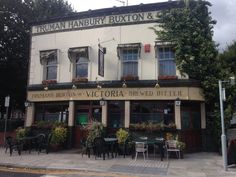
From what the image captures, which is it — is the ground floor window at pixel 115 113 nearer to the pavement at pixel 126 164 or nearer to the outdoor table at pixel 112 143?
the outdoor table at pixel 112 143

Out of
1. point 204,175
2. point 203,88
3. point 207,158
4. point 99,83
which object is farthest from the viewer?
point 99,83

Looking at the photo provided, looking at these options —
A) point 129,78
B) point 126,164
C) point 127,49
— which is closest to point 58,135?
point 129,78

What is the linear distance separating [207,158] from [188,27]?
723cm

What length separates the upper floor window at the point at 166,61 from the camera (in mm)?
17328

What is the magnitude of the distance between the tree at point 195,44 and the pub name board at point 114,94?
89 centimetres

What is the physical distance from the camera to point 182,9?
17.5 m

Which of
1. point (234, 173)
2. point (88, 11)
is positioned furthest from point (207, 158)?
point (88, 11)

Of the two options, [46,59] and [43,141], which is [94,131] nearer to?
[43,141]

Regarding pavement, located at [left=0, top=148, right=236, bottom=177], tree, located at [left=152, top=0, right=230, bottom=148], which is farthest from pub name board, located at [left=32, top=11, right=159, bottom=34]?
pavement, located at [left=0, top=148, right=236, bottom=177]

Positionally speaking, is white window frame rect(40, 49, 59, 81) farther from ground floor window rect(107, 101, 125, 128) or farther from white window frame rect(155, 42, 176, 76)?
white window frame rect(155, 42, 176, 76)

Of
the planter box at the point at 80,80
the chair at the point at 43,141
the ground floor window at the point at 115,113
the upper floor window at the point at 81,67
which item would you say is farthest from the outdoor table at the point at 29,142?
the upper floor window at the point at 81,67

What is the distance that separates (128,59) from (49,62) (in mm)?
5579

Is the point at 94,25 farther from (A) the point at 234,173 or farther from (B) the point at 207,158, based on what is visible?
(A) the point at 234,173

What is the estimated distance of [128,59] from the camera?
18.1 metres
